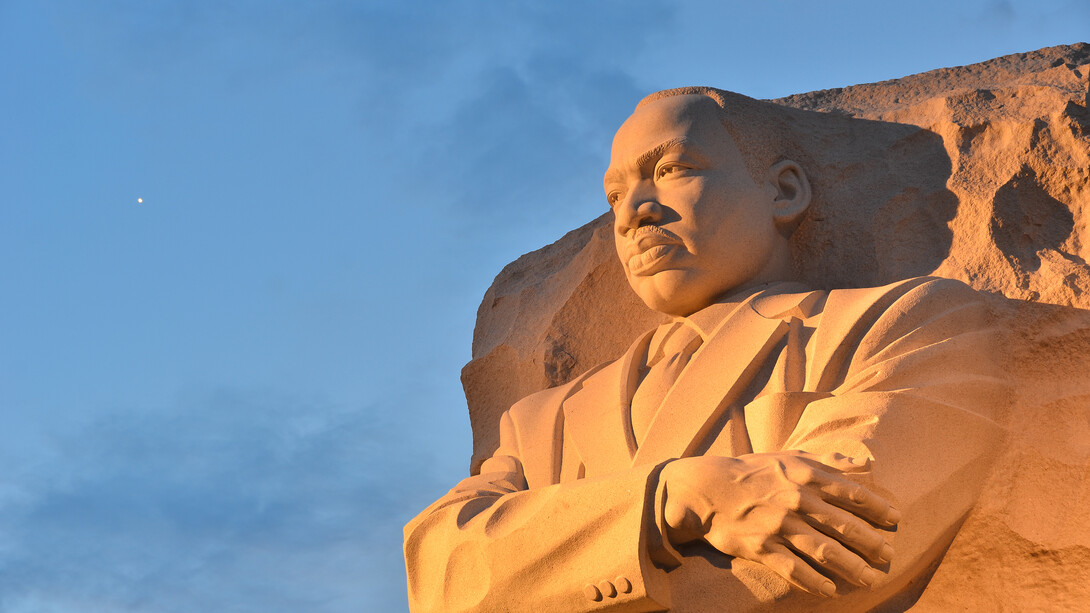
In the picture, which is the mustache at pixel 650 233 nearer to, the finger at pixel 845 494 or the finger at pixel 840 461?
the finger at pixel 840 461

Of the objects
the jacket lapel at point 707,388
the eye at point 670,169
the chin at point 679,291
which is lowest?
the jacket lapel at point 707,388

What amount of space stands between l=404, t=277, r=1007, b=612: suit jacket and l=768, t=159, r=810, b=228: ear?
431 millimetres

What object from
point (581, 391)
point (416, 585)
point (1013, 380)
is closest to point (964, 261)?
point (1013, 380)

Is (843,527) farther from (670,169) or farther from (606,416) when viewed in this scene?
(670,169)

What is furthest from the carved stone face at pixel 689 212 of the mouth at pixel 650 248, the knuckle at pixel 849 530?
the knuckle at pixel 849 530

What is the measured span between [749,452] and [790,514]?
0.79 metres

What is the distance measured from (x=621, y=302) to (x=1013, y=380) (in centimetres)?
223

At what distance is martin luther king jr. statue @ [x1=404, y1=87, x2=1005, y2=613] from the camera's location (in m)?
4.17

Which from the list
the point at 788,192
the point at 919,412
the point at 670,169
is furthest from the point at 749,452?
the point at 788,192

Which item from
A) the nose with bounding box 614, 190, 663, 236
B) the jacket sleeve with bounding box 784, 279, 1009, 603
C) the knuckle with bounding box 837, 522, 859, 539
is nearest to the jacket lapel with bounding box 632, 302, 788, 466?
the jacket sleeve with bounding box 784, 279, 1009, 603

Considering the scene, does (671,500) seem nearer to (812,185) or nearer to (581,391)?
(581,391)

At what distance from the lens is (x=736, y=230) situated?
5.57 m

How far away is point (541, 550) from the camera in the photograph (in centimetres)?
455

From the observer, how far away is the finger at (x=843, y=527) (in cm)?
402
